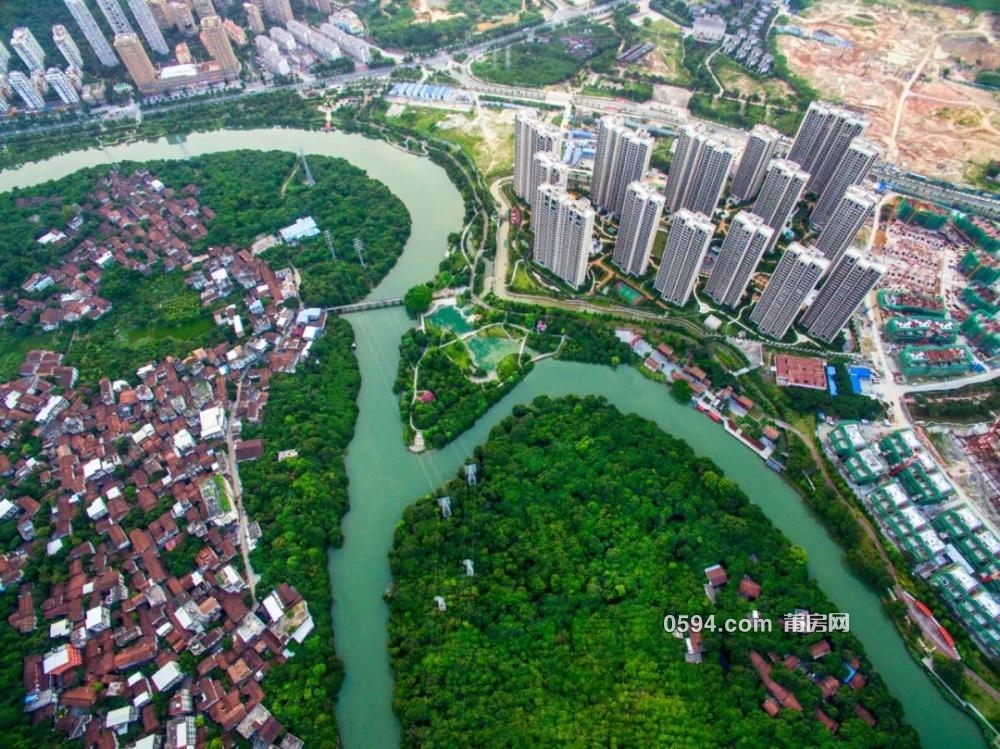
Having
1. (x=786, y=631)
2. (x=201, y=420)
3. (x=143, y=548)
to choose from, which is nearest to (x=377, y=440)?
(x=201, y=420)

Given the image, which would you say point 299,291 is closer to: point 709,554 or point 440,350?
point 440,350

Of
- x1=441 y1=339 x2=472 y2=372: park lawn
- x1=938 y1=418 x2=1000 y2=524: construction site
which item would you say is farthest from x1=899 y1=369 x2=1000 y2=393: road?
x1=441 y1=339 x2=472 y2=372: park lawn

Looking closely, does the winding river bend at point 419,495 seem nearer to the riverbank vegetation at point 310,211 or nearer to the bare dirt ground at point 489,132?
the riverbank vegetation at point 310,211

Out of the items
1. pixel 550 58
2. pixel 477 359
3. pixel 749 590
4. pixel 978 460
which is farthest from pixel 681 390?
pixel 550 58

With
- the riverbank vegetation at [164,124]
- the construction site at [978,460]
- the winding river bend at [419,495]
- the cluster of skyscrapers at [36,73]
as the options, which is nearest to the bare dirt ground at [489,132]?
the winding river bend at [419,495]

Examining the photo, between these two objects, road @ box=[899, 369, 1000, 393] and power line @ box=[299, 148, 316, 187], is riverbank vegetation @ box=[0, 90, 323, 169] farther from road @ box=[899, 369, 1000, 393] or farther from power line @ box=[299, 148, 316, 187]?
road @ box=[899, 369, 1000, 393]

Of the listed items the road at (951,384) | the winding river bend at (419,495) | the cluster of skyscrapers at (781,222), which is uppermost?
the cluster of skyscrapers at (781,222)
